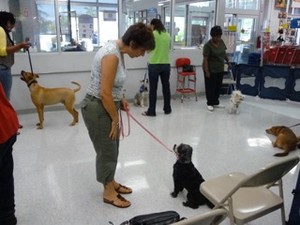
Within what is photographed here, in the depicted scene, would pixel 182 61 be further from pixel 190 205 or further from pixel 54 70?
pixel 190 205

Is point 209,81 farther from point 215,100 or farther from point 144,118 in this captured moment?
point 144,118

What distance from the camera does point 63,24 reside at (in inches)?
191

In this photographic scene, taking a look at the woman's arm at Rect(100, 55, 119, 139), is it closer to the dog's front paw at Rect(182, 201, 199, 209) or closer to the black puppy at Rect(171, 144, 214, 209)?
the black puppy at Rect(171, 144, 214, 209)

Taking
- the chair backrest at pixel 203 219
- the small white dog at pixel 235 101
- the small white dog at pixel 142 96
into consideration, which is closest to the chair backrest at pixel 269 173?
the chair backrest at pixel 203 219

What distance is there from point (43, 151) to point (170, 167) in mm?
1427

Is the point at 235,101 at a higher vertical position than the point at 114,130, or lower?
lower

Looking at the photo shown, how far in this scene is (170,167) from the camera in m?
2.84

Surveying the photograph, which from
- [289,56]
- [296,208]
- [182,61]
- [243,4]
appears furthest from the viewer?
[243,4]

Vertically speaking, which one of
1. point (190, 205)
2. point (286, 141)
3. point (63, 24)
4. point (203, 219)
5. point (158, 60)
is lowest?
point (190, 205)

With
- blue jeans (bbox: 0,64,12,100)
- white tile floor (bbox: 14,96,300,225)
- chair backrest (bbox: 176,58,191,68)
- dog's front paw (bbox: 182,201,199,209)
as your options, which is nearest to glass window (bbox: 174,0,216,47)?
chair backrest (bbox: 176,58,191,68)

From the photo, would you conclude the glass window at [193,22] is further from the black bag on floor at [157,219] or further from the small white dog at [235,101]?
the black bag on floor at [157,219]

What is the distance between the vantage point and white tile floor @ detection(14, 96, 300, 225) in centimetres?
216

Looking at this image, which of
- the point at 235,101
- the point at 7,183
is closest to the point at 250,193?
the point at 7,183

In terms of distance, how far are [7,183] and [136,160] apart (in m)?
1.41
